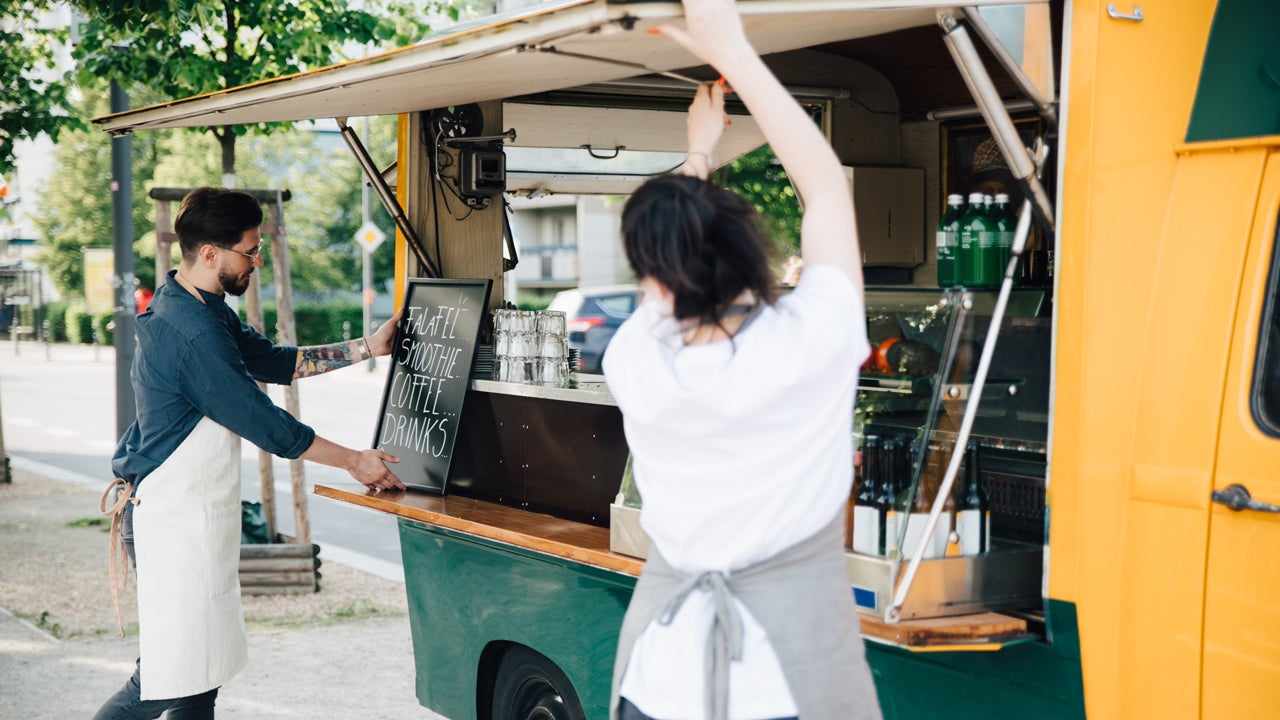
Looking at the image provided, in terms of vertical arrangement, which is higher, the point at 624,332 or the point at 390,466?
the point at 624,332

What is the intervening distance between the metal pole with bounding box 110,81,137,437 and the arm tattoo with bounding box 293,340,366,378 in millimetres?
6412

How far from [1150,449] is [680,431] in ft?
3.45

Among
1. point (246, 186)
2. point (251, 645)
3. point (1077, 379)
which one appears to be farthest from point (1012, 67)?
point (246, 186)

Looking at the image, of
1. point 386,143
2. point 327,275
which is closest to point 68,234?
point 327,275

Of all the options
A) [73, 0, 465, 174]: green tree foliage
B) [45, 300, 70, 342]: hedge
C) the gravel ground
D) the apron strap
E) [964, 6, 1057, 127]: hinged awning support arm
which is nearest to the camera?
[964, 6, 1057, 127]: hinged awning support arm

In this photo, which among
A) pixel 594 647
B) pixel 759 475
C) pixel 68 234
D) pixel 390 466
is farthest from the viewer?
pixel 68 234

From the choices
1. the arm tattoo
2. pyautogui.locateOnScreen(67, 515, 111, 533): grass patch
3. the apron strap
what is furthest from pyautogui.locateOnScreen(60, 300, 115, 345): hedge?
the apron strap

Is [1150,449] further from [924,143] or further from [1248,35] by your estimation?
[924,143]

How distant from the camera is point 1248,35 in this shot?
8.27 feet

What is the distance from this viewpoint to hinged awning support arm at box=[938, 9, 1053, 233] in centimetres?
255

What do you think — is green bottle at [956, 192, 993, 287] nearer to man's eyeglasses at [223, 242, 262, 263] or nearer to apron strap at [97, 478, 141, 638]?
man's eyeglasses at [223, 242, 262, 263]

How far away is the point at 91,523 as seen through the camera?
10258mm

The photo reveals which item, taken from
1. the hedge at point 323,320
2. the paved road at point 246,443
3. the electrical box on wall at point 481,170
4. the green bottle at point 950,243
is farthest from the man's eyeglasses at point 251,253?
the hedge at point 323,320

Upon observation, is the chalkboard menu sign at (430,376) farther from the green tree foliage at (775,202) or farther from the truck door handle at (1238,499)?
the green tree foliage at (775,202)
